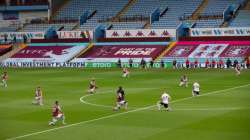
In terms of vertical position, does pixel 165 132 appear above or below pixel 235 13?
below

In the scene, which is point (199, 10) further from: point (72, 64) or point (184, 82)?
point (184, 82)

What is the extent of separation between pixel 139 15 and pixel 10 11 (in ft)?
82.8

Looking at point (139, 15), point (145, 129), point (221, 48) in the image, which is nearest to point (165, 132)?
point (145, 129)

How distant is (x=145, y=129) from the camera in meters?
30.5

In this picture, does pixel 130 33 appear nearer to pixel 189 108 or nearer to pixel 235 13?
pixel 235 13

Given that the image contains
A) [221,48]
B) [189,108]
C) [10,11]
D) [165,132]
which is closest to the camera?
[165,132]

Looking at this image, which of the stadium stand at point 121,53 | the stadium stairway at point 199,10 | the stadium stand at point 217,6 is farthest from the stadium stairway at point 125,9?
the stadium stand at point 217,6

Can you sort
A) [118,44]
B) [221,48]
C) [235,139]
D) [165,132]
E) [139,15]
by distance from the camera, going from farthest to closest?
[139,15] < [118,44] < [221,48] < [165,132] < [235,139]

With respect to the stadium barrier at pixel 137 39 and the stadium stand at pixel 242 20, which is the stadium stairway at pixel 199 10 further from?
the stadium barrier at pixel 137 39

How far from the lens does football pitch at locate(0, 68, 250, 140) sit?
2952 centimetres

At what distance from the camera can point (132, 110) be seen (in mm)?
38000

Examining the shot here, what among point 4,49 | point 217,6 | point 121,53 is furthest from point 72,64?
point 217,6

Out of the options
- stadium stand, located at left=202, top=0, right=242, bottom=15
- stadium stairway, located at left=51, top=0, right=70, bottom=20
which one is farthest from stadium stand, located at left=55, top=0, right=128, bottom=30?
stadium stand, located at left=202, top=0, right=242, bottom=15

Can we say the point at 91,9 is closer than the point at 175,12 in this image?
No
